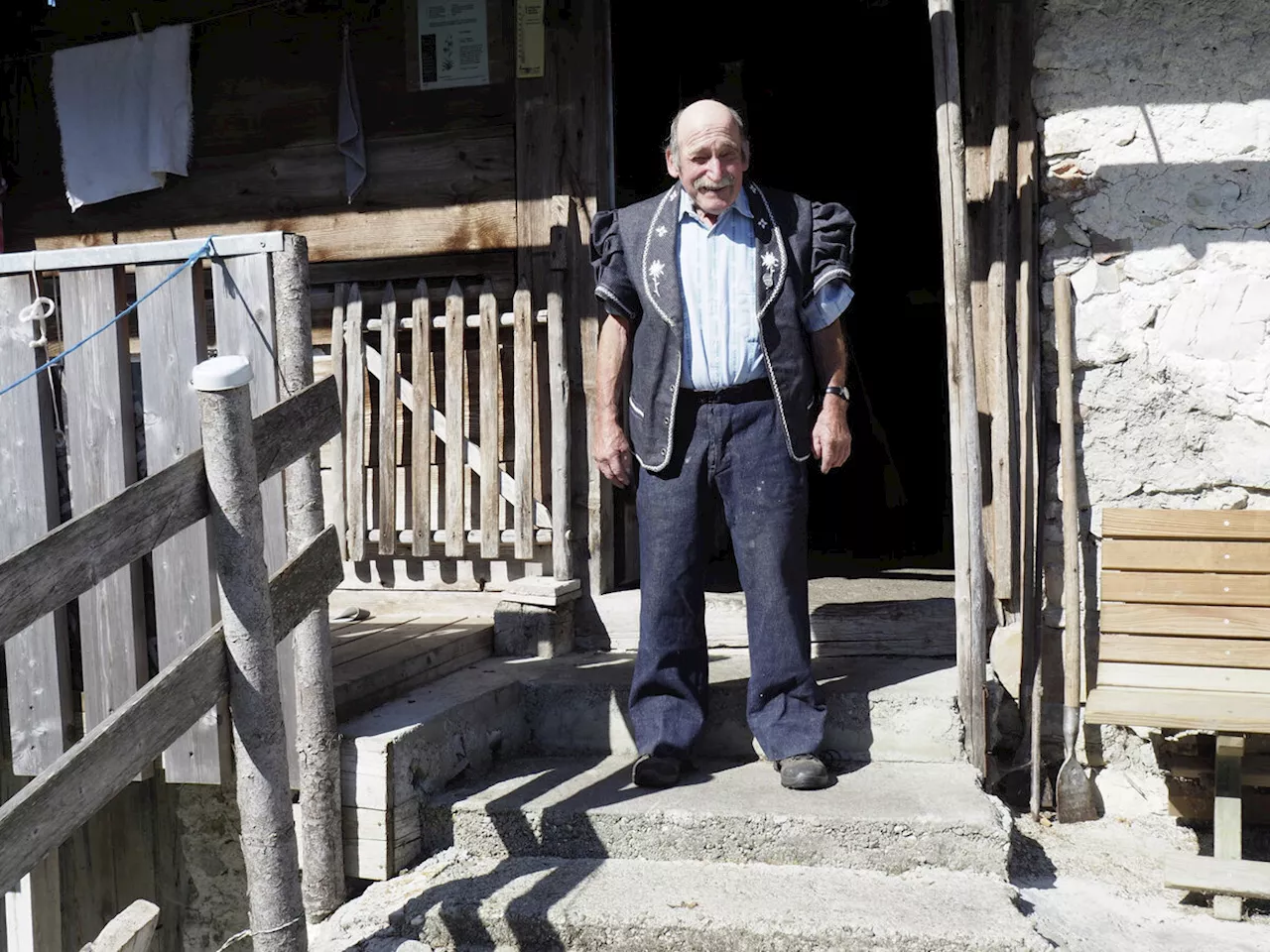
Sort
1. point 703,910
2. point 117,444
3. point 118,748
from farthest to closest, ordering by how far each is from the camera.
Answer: point 117,444, point 703,910, point 118,748

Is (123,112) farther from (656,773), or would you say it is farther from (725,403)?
(656,773)

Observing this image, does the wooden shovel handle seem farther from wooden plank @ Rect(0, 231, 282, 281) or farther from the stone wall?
wooden plank @ Rect(0, 231, 282, 281)

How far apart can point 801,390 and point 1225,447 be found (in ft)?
5.06

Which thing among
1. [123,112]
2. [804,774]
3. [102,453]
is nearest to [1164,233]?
[804,774]

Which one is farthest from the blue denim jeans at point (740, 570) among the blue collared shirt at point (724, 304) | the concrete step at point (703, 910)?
the concrete step at point (703, 910)

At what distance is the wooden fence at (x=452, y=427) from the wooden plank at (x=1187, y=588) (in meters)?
2.02

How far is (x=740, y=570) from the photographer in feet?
11.4

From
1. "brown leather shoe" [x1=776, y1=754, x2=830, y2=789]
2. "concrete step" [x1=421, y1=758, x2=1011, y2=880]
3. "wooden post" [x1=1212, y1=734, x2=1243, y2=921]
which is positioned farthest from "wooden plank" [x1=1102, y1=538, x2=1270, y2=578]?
"brown leather shoe" [x1=776, y1=754, x2=830, y2=789]

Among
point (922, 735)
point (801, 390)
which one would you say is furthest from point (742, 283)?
point (922, 735)

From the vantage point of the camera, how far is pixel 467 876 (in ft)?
10.6

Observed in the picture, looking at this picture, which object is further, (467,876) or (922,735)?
(922,735)

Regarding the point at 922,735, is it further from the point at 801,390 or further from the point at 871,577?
the point at 871,577

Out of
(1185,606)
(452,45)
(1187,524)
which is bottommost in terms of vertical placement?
(1185,606)

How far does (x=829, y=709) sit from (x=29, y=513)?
248 cm
